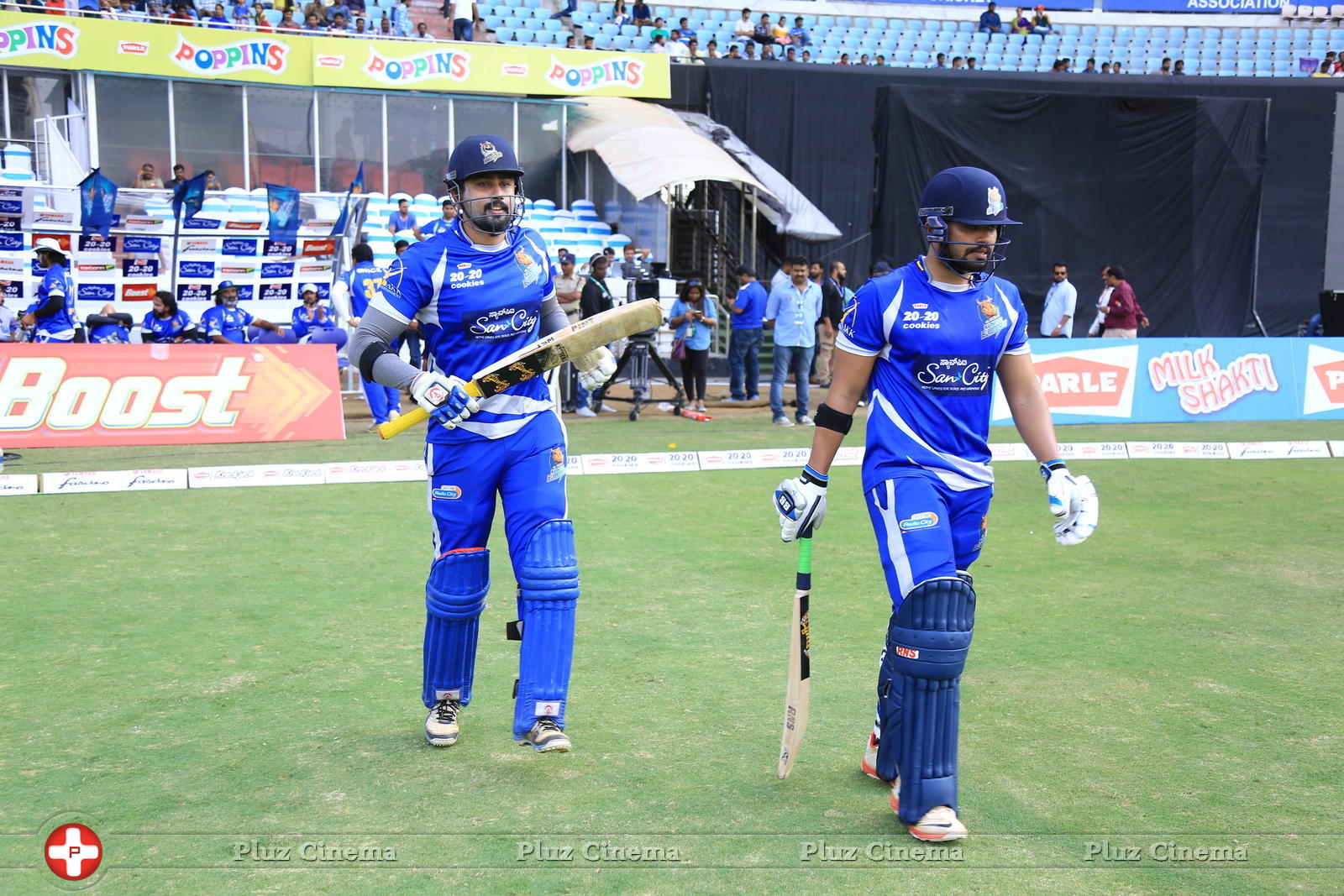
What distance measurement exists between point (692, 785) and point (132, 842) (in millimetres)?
1891

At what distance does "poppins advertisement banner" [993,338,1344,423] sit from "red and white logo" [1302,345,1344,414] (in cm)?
1

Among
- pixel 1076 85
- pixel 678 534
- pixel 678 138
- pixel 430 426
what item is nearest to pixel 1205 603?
pixel 678 534

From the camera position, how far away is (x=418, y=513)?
31.9 feet

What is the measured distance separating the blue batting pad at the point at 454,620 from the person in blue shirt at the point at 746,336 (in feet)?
38.7

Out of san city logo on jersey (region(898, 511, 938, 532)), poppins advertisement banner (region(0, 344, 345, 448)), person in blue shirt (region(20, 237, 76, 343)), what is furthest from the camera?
person in blue shirt (region(20, 237, 76, 343))

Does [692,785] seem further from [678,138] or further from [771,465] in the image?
[678,138]

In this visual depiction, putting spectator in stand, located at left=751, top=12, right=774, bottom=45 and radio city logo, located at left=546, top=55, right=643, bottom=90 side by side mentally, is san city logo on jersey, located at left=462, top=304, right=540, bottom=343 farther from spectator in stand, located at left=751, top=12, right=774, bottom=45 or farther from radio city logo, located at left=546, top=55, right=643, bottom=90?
spectator in stand, located at left=751, top=12, right=774, bottom=45

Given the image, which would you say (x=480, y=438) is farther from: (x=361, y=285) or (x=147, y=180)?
(x=147, y=180)

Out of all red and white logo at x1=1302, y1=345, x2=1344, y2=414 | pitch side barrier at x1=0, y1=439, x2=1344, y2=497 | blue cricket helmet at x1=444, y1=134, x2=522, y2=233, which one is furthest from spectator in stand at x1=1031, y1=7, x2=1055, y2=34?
blue cricket helmet at x1=444, y1=134, x2=522, y2=233

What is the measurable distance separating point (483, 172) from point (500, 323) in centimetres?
59

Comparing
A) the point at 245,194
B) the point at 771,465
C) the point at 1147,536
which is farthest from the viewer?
the point at 245,194

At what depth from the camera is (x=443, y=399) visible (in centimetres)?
455

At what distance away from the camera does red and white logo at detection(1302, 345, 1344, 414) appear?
16422 mm

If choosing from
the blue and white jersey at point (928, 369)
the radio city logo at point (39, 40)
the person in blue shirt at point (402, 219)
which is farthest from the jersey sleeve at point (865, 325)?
the radio city logo at point (39, 40)
